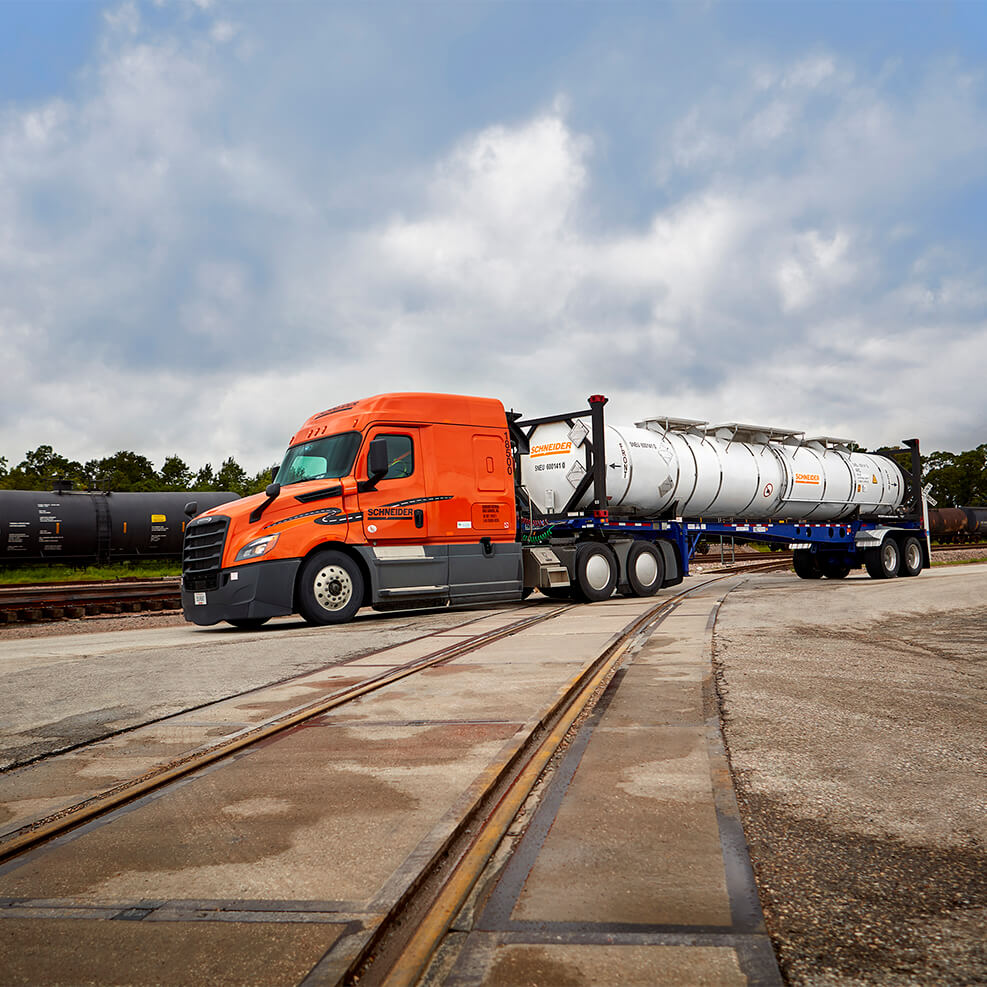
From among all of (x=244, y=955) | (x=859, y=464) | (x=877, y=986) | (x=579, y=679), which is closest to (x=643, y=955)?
(x=877, y=986)

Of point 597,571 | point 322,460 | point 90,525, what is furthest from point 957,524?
point 322,460

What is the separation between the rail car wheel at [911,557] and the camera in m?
23.8

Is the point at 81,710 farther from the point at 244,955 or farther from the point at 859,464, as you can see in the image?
the point at 859,464

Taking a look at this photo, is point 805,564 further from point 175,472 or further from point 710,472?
point 175,472

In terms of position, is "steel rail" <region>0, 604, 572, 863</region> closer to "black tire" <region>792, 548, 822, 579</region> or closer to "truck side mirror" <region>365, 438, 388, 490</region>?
"truck side mirror" <region>365, 438, 388, 490</region>

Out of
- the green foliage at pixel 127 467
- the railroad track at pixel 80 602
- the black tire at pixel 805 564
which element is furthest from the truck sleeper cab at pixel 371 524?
the green foliage at pixel 127 467

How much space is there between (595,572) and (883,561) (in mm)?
9874

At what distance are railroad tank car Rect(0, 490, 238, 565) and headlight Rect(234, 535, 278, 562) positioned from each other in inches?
537

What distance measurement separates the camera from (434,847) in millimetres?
3178

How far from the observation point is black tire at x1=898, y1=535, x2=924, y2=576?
23781 millimetres

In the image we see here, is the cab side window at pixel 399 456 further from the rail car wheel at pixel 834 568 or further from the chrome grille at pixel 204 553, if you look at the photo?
the rail car wheel at pixel 834 568

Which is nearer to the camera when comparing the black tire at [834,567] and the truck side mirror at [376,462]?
the truck side mirror at [376,462]

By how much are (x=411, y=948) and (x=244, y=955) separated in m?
0.45

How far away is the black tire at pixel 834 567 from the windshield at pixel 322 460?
15.5m
